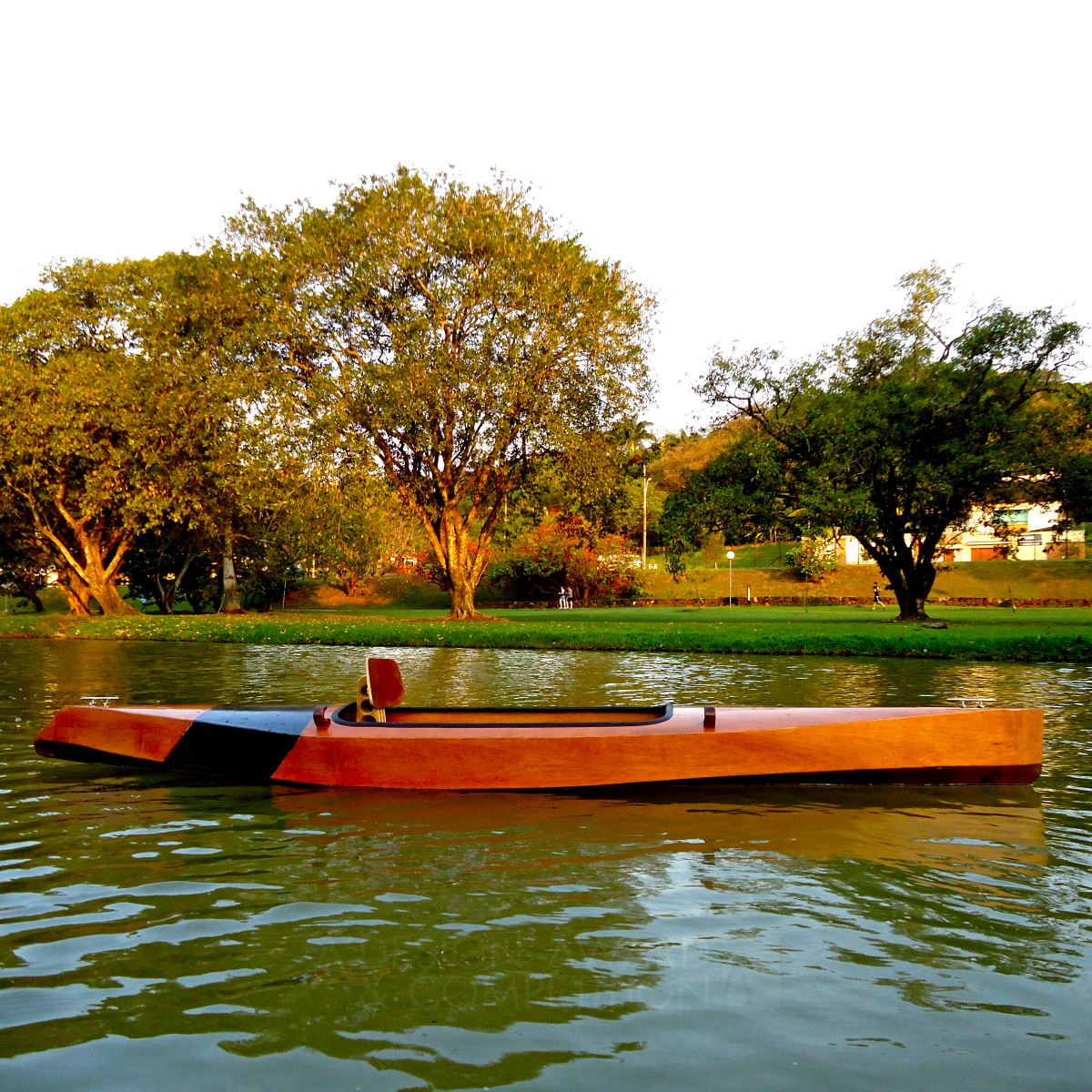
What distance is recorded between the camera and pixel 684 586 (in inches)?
2089

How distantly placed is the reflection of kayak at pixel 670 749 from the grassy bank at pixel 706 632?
13.4m

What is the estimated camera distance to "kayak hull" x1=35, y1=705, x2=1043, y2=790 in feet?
24.8

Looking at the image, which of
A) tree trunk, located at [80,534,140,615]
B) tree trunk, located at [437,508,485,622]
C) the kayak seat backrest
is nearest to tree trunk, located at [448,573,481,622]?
tree trunk, located at [437,508,485,622]

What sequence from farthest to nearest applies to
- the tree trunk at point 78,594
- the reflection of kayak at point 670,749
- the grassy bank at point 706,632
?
the tree trunk at point 78,594 < the grassy bank at point 706,632 < the reflection of kayak at point 670,749

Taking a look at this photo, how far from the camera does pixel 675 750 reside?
24.8ft

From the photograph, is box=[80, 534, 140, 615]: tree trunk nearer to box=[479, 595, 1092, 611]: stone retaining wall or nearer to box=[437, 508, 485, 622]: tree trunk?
box=[437, 508, 485, 622]: tree trunk

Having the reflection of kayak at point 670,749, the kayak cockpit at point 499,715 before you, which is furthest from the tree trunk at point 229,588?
the reflection of kayak at point 670,749

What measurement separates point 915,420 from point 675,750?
74.3 ft

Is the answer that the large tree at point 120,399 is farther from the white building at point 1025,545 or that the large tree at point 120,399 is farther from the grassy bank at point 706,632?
the white building at point 1025,545

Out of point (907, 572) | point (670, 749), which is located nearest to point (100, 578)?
point (907, 572)

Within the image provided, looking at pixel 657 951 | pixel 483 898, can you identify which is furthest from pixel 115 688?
pixel 657 951

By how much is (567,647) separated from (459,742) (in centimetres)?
1615

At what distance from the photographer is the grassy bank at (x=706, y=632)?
67.1 ft

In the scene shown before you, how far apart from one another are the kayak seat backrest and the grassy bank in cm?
1453
